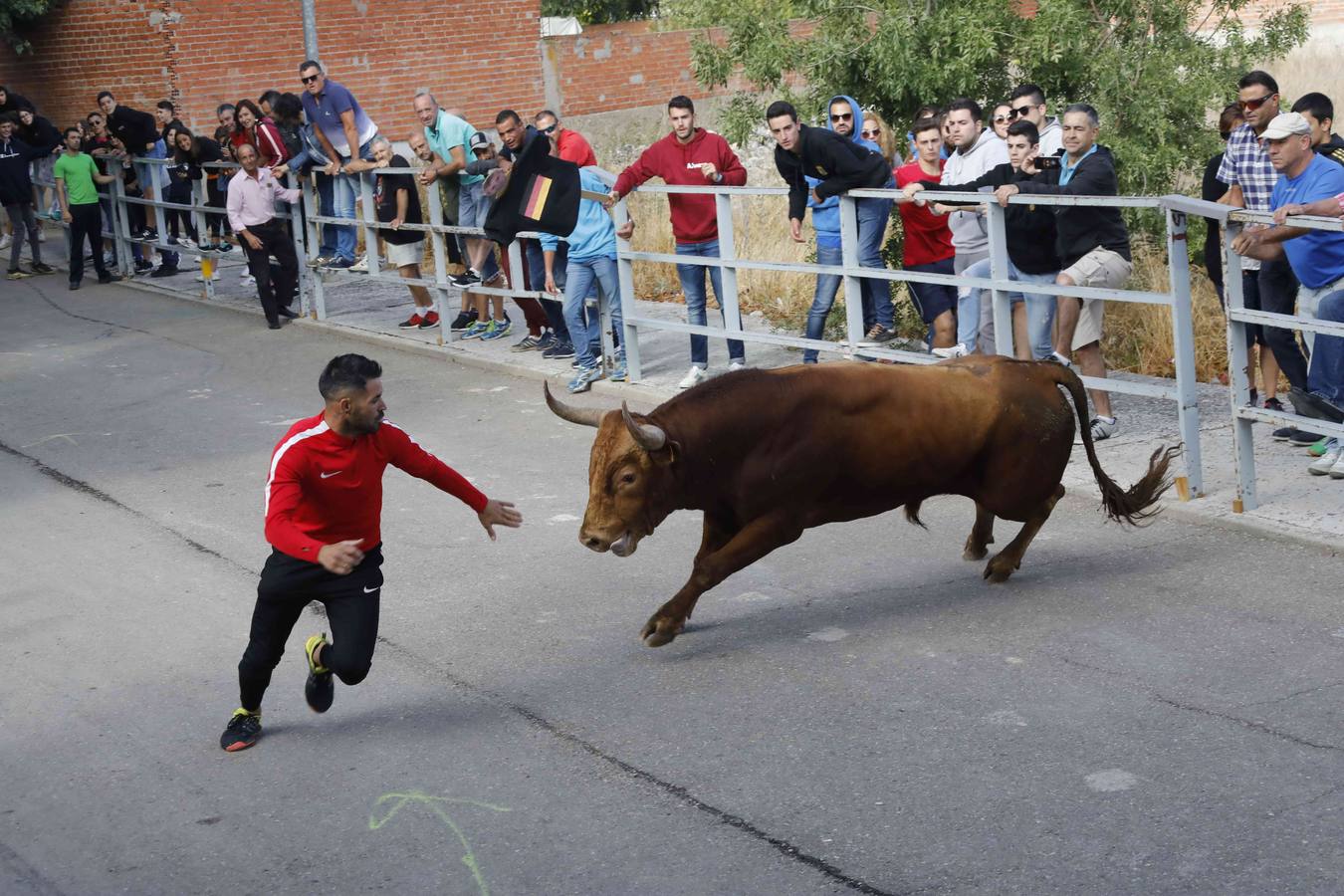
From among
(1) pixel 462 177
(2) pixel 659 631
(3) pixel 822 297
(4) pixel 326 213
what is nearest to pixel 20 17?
(4) pixel 326 213

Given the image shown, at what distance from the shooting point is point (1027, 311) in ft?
29.8

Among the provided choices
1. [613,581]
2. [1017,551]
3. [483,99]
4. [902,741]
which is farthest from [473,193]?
[483,99]

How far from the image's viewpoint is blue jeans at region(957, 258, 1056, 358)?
8977 mm

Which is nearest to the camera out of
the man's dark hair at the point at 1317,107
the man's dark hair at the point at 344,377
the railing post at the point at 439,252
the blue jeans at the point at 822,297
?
the man's dark hair at the point at 344,377

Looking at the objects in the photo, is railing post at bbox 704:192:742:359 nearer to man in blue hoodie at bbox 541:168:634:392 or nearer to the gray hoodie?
man in blue hoodie at bbox 541:168:634:392

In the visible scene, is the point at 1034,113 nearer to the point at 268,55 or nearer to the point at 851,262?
the point at 851,262

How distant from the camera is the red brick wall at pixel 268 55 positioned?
2386 cm

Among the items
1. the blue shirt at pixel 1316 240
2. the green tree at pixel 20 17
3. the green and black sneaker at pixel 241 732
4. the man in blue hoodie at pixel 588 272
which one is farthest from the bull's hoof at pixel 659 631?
the green tree at pixel 20 17

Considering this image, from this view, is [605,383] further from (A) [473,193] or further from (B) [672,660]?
(B) [672,660]

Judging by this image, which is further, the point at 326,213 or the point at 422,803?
the point at 326,213

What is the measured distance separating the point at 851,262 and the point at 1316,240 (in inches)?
117

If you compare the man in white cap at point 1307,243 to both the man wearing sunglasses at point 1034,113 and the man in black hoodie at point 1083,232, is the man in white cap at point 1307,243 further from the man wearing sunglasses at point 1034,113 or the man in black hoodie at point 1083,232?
the man wearing sunglasses at point 1034,113

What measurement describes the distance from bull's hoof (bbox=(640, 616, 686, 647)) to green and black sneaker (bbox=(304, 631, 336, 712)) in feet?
4.38

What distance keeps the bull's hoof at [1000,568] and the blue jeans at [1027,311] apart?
209cm
